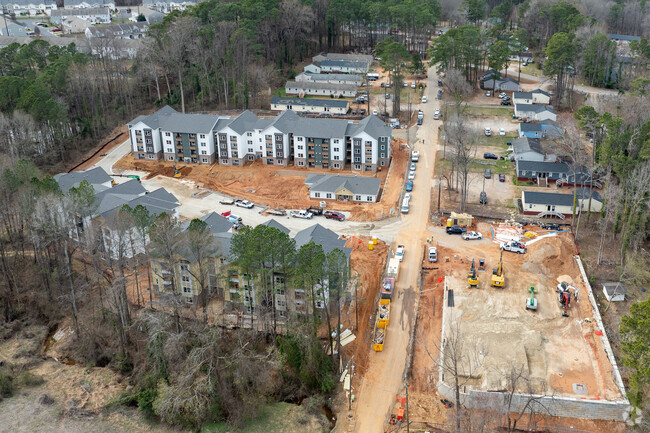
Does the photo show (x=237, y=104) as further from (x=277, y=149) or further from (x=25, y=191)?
(x=25, y=191)

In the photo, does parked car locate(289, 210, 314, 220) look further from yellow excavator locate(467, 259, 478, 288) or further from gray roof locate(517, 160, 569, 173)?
gray roof locate(517, 160, 569, 173)

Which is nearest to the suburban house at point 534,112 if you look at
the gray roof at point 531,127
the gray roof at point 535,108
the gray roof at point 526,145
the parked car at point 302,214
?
the gray roof at point 535,108

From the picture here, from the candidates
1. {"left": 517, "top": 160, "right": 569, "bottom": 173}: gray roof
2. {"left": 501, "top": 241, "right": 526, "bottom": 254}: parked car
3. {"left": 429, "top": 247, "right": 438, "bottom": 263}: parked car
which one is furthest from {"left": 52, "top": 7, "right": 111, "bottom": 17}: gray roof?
{"left": 501, "top": 241, "right": 526, "bottom": 254}: parked car

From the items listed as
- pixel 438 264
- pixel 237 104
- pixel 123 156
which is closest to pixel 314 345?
pixel 438 264

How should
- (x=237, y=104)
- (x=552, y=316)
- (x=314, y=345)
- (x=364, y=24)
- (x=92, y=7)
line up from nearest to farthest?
(x=314, y=345) < (x=552, y=316) < (x=237, y=104) < (x=364, y=24) < (x=92, y=7)

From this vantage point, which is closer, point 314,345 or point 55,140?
point 314,345

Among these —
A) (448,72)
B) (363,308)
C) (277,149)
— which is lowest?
(363,308)

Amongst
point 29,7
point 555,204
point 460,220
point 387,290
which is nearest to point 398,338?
point 387,290
